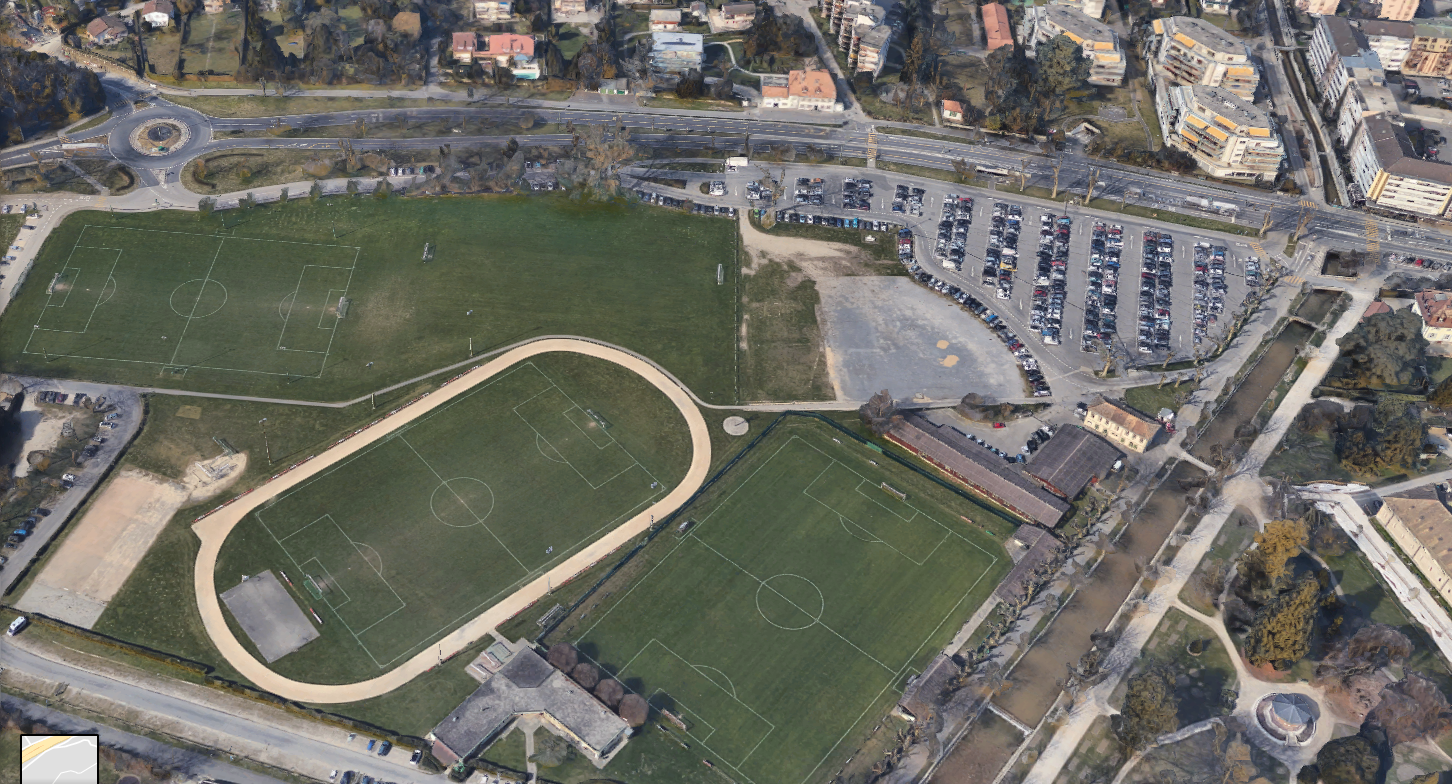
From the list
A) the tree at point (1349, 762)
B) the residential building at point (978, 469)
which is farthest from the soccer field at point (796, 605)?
the tree at point (1349, 762)

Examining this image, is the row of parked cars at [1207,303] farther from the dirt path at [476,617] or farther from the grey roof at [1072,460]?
the dirt path at [476,617]

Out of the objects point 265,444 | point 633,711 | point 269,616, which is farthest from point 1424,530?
point 265,444

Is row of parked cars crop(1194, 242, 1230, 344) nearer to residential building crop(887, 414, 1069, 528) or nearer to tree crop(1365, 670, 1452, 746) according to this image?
residential building crop(887, 414, 1069, 528)

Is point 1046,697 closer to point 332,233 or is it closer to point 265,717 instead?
point 265,717

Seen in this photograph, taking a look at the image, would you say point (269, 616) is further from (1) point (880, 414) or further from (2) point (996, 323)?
(2) point (996, 323)

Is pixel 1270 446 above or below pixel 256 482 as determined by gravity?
above

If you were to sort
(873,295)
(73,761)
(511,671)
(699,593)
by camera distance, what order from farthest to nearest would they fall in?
(873,295)
(699,593)
(511,671)
(73,761)

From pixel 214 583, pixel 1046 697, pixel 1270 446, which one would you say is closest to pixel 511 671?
pixel 214 583

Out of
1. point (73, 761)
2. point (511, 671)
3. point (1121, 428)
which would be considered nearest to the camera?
point (73, 761)
